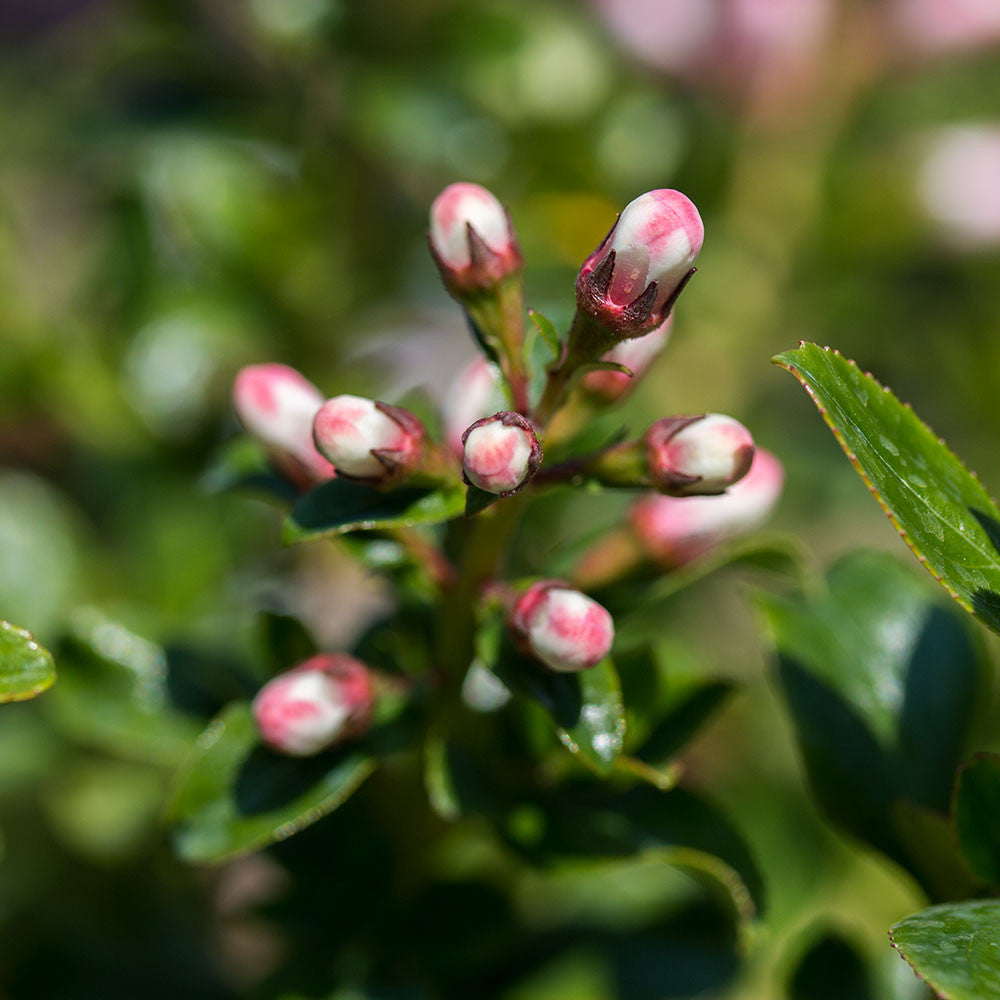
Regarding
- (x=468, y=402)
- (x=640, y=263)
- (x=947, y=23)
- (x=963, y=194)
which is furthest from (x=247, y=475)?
(x=947, y=23)

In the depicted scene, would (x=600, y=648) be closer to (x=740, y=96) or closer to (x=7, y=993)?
(x=7, y=993)

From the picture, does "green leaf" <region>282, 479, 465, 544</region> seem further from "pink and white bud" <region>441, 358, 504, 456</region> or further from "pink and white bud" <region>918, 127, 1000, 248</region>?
"pink and white bud" <region>918, 127, 1000, 248</region>

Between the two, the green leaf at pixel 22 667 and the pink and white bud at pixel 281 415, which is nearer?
the green leaf at pixel 22 667

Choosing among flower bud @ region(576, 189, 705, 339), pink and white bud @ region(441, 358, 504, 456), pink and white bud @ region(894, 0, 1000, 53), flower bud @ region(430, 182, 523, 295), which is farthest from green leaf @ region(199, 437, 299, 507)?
pink and white bud @ region(894, 0, 1000, 53)

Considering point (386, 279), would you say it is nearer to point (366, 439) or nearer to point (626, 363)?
point (626, 363)

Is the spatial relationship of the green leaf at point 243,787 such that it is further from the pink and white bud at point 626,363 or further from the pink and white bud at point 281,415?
the pink and white bud at point 626,363

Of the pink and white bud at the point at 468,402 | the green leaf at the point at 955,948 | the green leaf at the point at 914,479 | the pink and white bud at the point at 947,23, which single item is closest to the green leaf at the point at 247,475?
the pink and white bud at the point at 468,402
